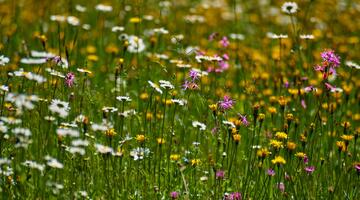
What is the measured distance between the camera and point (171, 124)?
→ 10.9 ft

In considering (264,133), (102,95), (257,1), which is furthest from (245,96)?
(257,1)

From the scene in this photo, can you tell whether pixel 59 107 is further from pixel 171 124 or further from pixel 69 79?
pixel 171 124

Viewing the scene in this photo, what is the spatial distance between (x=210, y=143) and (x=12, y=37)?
6.08 feet

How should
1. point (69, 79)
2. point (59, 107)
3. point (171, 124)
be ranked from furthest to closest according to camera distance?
point (171, 124) → point (69, 79) → point (59, 107)

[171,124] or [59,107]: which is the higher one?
[59,107]

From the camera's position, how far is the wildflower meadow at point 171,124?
2748 mm

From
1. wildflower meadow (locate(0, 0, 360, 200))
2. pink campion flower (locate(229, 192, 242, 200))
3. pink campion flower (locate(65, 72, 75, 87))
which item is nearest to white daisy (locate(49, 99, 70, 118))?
wildflower meadow (locate(0, 0, 360, 200))

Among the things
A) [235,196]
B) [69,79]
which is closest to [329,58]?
[235,196]

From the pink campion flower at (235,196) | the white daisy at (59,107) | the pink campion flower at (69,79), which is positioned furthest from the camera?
the pink campion flower at (69,79)

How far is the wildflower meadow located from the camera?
2748 millimetres

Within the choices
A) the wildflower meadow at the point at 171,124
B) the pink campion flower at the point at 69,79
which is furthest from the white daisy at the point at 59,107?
the pink campion flower at the point at 69,79

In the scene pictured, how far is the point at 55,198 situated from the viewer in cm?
282

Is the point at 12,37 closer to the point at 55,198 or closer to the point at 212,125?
the point at 212,125

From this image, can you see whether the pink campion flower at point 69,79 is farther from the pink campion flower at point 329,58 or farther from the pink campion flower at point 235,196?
the pink campion flower at point 329,58
